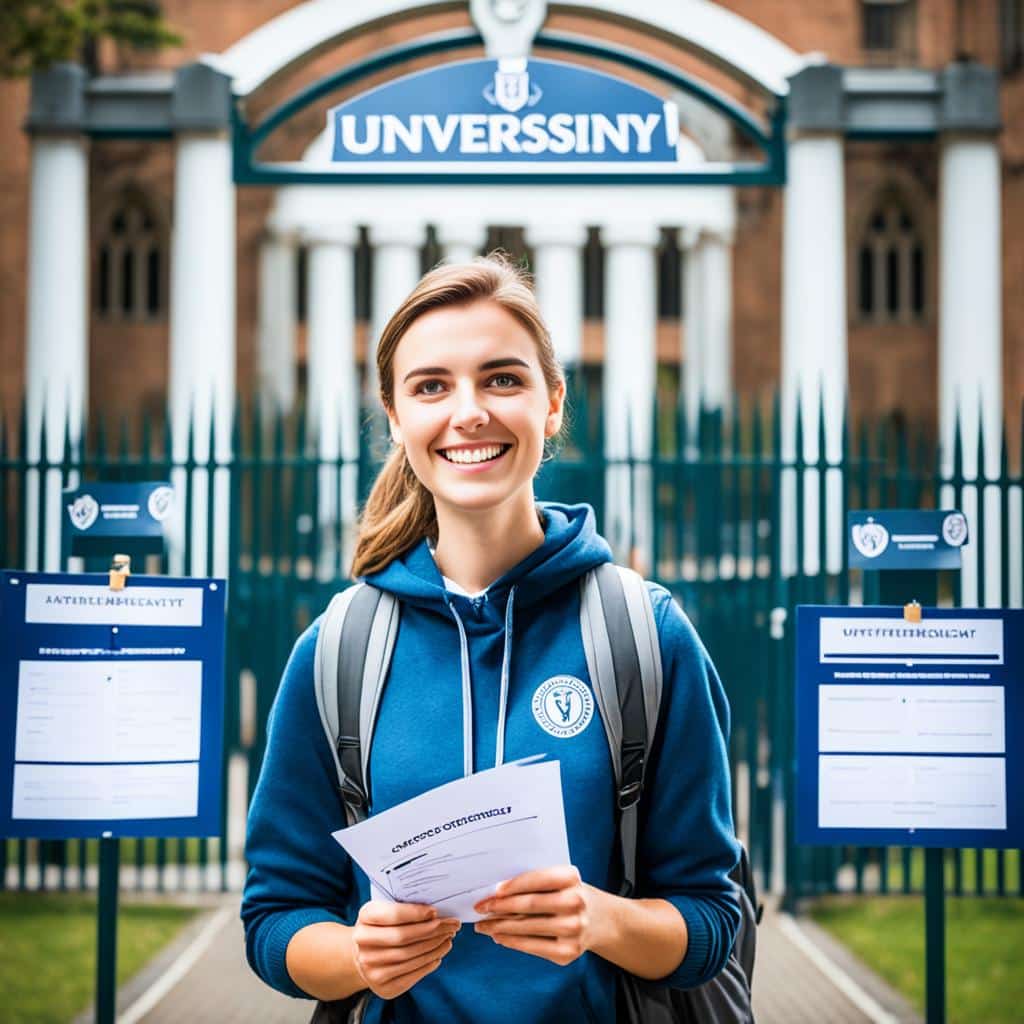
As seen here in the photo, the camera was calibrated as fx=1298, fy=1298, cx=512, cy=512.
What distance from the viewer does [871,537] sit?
360 centimetres

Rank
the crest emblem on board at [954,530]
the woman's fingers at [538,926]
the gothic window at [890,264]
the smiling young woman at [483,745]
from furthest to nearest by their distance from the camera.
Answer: the gothic window at [890,264] → the crest emblem on board at [954,530] → the smiling young woman at [483,745] → the woman's fingers at [538,926]

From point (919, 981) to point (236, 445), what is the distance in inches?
159

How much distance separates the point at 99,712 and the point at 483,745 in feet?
6.05

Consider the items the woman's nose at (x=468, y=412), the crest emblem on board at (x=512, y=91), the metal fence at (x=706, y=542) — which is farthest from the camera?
the metal fence at (x=706, y=542)

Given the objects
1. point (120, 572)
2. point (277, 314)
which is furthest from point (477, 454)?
point (277, 314)

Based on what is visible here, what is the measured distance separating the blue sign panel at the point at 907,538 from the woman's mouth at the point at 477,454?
71.4 inches

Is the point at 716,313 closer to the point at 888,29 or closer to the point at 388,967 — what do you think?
the point at 888,29

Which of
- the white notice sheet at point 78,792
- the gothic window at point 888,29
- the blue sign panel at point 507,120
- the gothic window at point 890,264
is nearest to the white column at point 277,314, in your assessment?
the gothic window at point 890,264

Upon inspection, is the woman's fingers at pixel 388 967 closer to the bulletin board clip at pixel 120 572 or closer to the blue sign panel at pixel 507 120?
the bulletin board clip at pixel 120 572

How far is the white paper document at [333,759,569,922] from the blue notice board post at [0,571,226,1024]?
5.66 ft

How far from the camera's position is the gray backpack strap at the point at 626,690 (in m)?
1.95

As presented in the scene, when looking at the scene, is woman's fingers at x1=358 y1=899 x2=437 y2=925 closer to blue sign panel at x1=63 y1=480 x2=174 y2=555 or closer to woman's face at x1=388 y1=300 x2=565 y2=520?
woman's face at x1=388 y1=300 x2=565 y2=520

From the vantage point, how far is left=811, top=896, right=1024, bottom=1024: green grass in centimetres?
567

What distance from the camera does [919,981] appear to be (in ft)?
19.6
